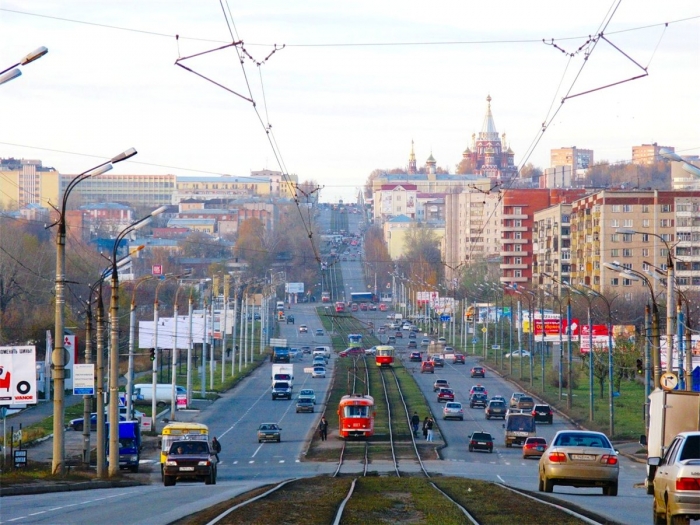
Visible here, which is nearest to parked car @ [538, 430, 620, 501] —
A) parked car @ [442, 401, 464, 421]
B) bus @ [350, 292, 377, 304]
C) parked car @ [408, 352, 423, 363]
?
parked car @ [442, 401, 464, 421]

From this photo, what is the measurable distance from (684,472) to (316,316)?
12944cm

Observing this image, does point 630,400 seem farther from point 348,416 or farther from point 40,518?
point 40,518

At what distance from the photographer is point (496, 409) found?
64500 millimetres

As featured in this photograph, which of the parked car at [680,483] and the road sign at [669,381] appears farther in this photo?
the road sign at [669,381]

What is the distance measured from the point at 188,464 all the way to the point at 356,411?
73.2 feet

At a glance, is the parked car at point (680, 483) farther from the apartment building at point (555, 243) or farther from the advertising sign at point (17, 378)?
the apartment building at point (555, 243)

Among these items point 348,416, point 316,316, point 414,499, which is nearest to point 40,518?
point 414,499

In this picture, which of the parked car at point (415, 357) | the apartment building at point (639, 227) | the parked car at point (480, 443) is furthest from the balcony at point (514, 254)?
the parked car at point (480, 443)

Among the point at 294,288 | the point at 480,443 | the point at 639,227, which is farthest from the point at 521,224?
the point at 480,443

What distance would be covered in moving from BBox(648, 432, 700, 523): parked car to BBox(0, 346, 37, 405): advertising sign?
16.3m

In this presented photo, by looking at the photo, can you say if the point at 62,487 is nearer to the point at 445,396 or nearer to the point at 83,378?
the point at 83,378

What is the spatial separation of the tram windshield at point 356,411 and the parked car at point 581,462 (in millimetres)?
31351

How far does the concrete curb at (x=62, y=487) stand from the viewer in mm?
24281

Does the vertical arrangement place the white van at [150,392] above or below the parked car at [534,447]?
below
